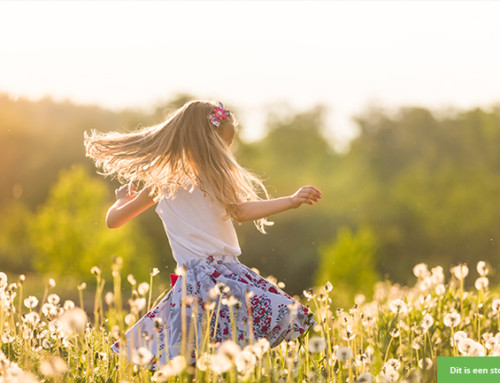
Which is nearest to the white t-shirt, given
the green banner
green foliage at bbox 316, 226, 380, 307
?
the green banner

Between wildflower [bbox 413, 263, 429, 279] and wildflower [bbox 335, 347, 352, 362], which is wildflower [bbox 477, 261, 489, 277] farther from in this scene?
wildflower [bbox 335, 347, 352, 362]

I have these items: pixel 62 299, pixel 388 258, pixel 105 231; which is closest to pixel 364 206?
pixel 388 258

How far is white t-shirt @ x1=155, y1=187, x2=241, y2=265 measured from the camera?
141 inches

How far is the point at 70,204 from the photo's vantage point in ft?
84.9

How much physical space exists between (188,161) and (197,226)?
1.20 feet

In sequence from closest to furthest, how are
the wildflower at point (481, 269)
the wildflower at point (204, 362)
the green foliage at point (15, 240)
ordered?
the wildflower at point (204, 362) < the wildflower at point (481, 269) < the green foliage at point (15, 240)

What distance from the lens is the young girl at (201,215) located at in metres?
3.41

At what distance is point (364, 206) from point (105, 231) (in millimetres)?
16954

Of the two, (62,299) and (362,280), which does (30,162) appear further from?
(62,299)

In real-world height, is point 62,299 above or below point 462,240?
below

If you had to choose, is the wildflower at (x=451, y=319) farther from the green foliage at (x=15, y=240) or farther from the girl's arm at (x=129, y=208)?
the green foliage at (x=15, y=240)

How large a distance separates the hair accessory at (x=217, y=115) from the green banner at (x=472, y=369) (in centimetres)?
176

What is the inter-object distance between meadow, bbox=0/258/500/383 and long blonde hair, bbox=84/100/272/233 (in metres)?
0.56

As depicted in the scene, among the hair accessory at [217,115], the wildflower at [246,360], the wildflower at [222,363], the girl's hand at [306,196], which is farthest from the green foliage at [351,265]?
the wildflower at [222,363]
